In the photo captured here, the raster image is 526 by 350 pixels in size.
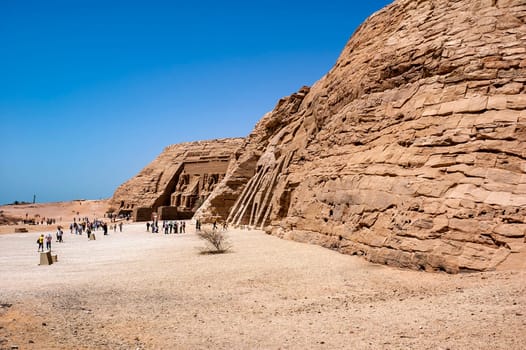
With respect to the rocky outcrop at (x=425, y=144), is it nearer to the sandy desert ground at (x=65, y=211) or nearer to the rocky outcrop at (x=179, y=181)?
the rocky outcrop at (x=179, y=181)

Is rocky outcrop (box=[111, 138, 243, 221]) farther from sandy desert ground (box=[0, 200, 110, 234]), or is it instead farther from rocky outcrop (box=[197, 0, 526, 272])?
rocky outcrop (box=[197, 0, 526, 272])

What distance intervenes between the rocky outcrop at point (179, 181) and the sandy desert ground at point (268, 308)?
3150 centimetres

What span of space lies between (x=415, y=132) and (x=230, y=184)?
887 inches

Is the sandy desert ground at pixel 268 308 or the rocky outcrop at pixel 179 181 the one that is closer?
the sandy desert ground at pixel 268 308

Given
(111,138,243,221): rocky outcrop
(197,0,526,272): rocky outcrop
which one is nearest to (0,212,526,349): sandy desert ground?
(197,0,526,272): rocky outcrop

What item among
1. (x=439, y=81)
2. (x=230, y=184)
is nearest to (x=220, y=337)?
(x=439, y=81)

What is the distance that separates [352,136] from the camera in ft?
53.9

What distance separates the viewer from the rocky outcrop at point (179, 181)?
45.7 meters

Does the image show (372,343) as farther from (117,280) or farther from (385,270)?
(117,280)

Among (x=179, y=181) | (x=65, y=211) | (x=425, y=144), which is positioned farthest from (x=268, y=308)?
(x=65, y=211)

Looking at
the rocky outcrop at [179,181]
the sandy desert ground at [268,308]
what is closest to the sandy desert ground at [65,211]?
the rocky outcrop at [179,181]

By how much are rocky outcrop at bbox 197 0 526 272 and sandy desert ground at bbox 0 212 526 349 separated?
1.03 m

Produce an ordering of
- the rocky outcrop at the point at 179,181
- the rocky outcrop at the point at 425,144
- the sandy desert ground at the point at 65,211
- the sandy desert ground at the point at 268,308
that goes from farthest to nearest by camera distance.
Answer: the sandy desert ground at the point at 65,211 < the rocky outcrop at the point at 179,181 < the rocky outcrop at the point at 425,144 < the sandy desert ground at the point at 268,308

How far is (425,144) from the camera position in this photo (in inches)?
480
